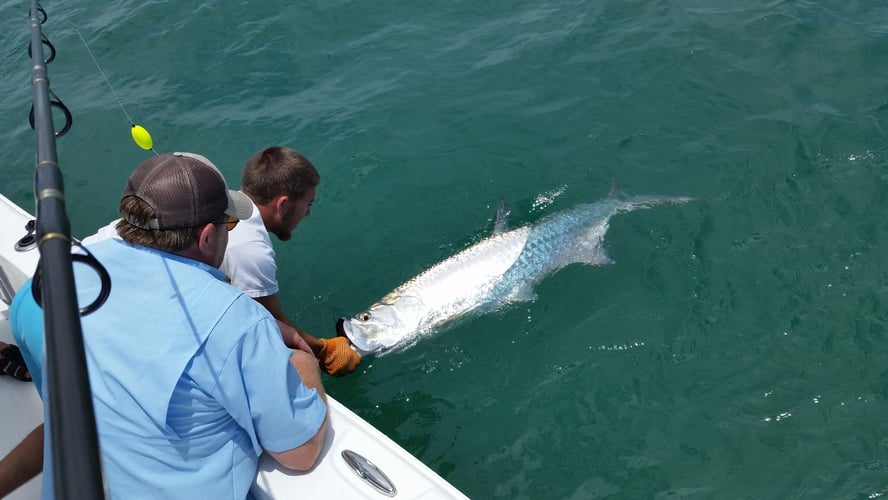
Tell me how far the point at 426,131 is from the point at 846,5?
4.90 meters

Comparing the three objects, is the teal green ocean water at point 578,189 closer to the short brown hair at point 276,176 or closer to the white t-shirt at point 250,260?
the white t-shirt at point 250,260

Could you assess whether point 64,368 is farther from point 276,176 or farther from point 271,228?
point 271,228

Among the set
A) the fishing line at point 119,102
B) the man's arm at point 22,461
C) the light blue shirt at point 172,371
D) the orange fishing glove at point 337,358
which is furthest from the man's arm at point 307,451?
the fishing line at point 119,102

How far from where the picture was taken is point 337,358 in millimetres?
3908

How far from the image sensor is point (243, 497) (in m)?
2.34

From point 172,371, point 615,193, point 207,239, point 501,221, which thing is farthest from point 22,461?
point 615,193

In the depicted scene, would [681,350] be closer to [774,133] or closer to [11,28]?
[774,133]

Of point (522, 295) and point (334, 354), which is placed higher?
point (334, 354)

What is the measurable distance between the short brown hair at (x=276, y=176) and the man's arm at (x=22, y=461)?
1.61 meters

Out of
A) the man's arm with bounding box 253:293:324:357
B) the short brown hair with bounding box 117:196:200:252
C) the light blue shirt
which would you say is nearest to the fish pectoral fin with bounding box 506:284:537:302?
the man's arm with bounding box 253:293:324:357

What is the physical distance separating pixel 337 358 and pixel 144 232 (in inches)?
75.4

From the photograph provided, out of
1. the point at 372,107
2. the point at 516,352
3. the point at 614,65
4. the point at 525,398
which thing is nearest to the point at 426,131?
the point at 372,107

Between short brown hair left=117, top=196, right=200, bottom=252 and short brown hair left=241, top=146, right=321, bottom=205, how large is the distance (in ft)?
4.53

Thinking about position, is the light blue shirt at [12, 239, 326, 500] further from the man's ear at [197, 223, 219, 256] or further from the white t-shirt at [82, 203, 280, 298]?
the white t-shirt at [82, 203, 280, 298]
